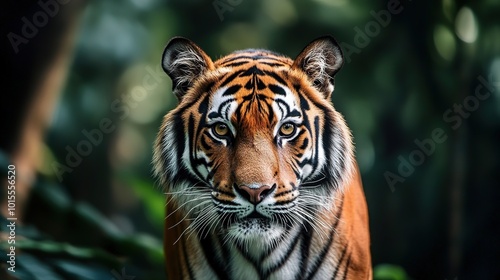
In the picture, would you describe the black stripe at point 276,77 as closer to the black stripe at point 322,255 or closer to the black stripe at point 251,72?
the black stripe at point 251,72

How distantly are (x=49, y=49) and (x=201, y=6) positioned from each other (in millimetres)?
761

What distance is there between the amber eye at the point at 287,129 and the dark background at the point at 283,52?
3.67 ft

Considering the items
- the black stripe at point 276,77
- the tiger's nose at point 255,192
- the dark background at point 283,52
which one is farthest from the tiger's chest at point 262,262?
the dark background at point 283,52

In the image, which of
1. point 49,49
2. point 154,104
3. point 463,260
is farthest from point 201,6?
point 463,260

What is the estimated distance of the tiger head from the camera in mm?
2236

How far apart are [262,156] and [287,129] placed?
0.55 ft

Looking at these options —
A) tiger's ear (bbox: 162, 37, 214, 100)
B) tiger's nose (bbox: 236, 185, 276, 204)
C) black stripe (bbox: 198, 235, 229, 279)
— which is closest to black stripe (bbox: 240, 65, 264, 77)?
tiger's ear (bbox: 162, 37, 214, 100)

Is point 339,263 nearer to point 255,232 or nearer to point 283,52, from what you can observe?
point 255,232

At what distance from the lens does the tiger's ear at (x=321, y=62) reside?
246 cm

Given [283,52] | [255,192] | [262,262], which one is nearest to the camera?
[255,192]

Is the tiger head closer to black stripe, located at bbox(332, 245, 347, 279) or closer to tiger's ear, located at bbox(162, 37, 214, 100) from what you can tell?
tiger's ear, located at bbox(162, 37, 214, 100)

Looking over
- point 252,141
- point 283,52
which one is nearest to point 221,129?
point 252,141

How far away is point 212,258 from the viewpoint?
8.03 ft

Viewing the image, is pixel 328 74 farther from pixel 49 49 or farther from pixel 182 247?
pixel 49 49
